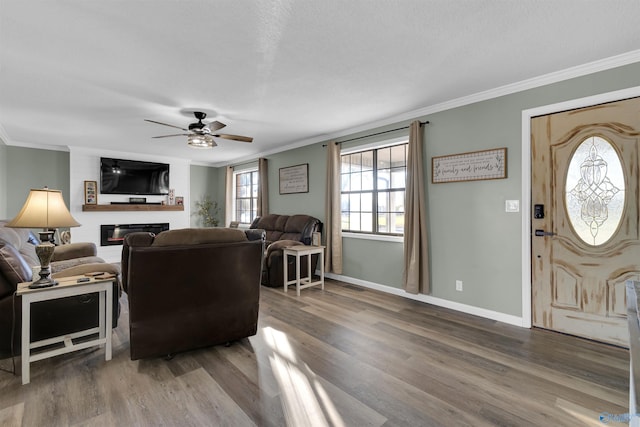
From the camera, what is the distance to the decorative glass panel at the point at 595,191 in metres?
2.62

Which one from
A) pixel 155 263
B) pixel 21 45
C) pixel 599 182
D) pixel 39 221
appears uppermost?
pixel 21 45

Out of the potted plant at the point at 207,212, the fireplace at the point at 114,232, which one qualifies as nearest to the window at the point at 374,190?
the potted plant at the point at 207,212

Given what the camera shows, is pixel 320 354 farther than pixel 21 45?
Yes

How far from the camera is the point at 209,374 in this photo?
2.19 metres

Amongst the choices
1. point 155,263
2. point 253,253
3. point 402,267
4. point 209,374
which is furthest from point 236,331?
point 402,267

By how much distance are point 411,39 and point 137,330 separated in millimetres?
2944

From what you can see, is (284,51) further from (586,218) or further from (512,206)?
(586,218)

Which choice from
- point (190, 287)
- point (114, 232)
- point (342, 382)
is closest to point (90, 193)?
point (114, 232)

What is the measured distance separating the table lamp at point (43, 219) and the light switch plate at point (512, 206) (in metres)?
3.86

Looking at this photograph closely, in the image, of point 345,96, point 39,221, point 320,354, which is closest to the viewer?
point 39,221

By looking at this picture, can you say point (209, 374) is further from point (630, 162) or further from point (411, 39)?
point (630, 162)

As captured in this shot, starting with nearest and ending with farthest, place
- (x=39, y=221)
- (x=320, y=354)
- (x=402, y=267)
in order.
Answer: (x=39, y=221) < (x=320, y=354) < (x=402, y=267)

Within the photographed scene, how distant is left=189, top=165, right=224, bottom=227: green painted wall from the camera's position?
805cm

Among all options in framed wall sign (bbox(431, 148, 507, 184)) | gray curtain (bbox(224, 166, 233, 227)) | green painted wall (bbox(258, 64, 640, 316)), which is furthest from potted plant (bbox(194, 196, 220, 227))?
framed wall sign (bbox(431, 148, 507, 184))
